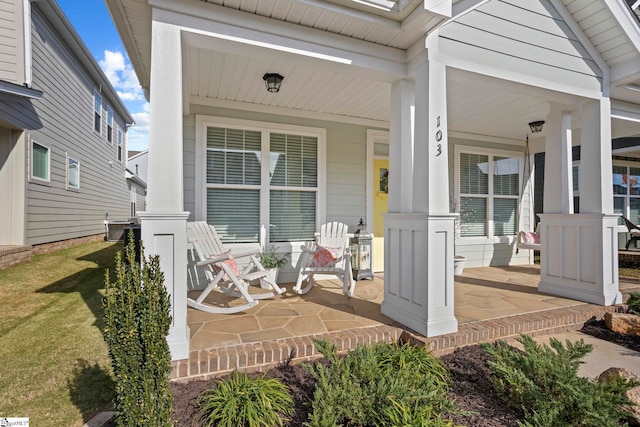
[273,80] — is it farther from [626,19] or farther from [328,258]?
[626,19]

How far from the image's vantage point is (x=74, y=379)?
2.15 meters

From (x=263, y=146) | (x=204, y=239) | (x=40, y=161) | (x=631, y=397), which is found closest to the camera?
(x=631, y=397)

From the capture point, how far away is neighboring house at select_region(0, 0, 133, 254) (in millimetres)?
5387

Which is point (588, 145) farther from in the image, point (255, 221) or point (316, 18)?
point (255, 221)

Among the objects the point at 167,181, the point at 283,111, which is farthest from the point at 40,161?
the point at 167,181

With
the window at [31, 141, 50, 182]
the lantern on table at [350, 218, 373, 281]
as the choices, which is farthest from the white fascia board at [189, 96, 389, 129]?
the window at [31, 141, 50, 182]

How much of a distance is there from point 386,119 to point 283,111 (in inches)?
64.0

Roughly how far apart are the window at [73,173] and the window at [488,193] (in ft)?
28.3

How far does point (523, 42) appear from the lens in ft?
10.2

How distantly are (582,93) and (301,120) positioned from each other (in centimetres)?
334

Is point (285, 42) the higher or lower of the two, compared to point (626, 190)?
higher

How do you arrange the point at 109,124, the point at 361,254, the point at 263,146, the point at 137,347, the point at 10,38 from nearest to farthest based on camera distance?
the point at 137,347 → the point at 263,146 → the point at 361,254 → the point at 10,38 → the point at 109,124

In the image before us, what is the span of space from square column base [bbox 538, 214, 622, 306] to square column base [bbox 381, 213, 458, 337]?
83.0 inches

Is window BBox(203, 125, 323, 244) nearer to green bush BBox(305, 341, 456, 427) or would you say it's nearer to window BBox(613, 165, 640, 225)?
green bush BBox(305, 341, 456, 427)
